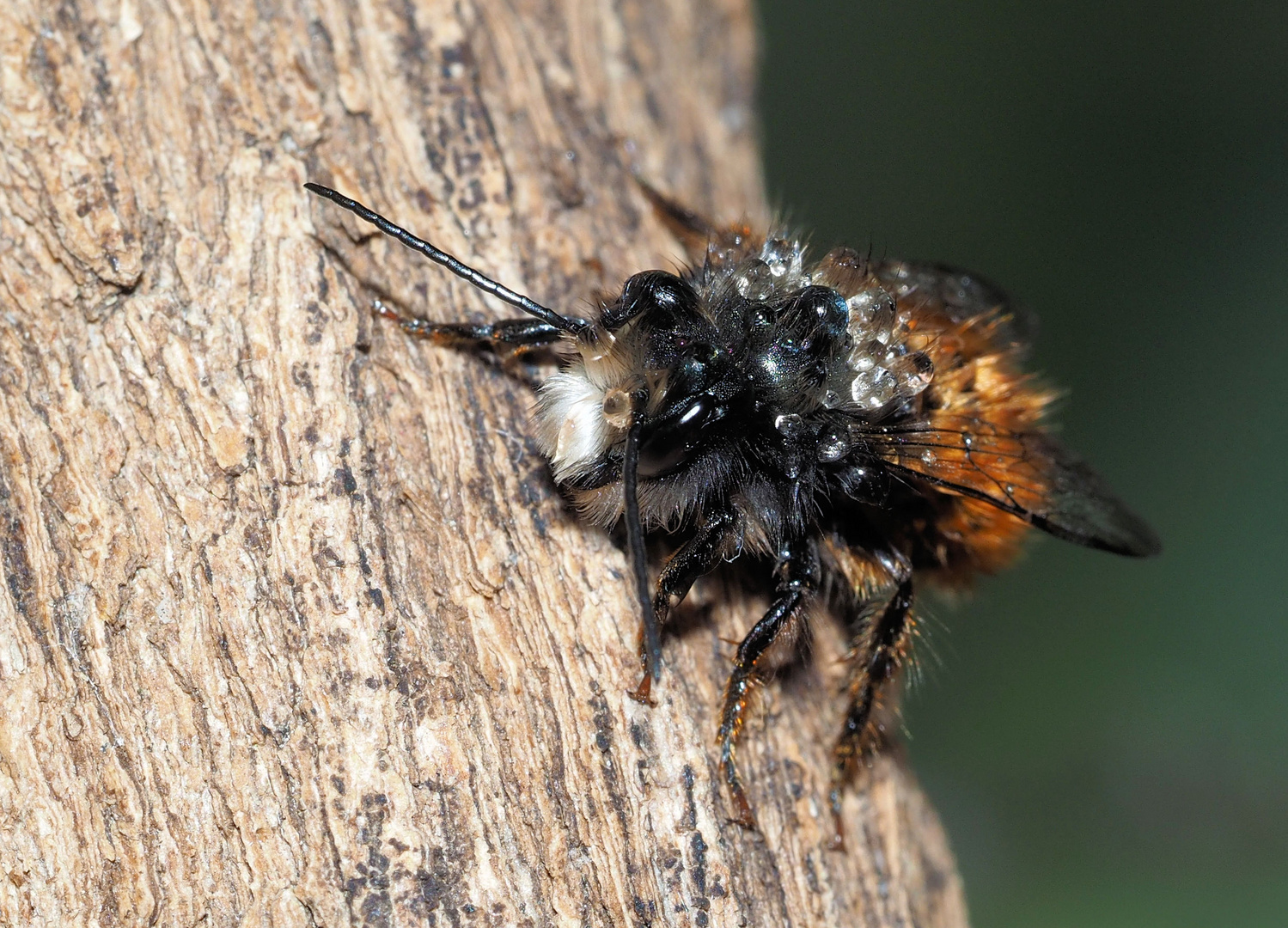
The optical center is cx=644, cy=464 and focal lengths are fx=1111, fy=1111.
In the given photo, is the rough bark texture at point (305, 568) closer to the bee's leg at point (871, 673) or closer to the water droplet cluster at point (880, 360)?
the bee's leg at point (871, 673)

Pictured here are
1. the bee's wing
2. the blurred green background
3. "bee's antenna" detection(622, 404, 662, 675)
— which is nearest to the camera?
"bee's antenna" detection(622, 404, 662, 675)

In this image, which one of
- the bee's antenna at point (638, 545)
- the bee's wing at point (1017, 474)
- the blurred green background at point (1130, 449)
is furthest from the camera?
the blurred green background at point (1130, 449)

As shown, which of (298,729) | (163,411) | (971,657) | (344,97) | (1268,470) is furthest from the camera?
(971,657)

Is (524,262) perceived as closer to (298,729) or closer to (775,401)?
(775,401)

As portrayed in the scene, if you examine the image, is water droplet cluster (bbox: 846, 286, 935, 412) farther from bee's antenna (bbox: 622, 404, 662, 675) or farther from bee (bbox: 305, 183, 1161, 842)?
bee's antenna (bbox: 622, 404, 662, 675)

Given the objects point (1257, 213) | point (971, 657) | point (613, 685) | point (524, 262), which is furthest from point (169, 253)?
point (1257, 213)

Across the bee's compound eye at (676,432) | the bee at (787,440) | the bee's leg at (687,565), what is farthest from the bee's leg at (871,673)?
the bee's compound eye at (676,432)

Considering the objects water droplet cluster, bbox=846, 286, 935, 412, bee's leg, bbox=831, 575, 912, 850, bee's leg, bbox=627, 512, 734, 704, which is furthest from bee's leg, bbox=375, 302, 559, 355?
bee's leg, bbox=831, 575, 912, 850
